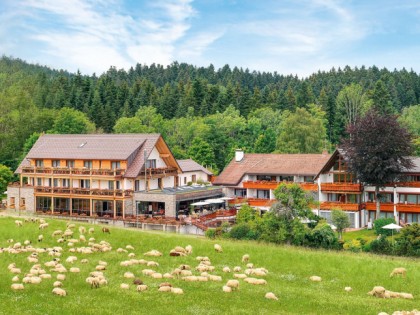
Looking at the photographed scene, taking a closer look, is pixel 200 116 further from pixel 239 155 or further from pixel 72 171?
pixel 72 171

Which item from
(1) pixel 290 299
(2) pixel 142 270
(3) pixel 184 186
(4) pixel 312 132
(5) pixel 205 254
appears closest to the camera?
(1) pixel 290 299

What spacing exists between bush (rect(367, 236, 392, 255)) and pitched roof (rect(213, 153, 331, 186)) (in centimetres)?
2068

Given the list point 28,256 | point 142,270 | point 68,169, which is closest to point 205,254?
point 142,270

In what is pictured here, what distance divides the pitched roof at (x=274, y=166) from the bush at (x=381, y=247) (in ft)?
67.8

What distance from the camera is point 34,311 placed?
23.4 m

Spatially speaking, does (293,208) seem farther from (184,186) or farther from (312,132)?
(312,132)

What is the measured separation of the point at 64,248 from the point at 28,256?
4.16m

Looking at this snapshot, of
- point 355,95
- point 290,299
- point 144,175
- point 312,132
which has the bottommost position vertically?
point 290,299

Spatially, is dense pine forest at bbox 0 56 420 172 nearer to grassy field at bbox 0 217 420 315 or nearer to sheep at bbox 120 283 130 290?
grassy field at bbox 0 217 420 315

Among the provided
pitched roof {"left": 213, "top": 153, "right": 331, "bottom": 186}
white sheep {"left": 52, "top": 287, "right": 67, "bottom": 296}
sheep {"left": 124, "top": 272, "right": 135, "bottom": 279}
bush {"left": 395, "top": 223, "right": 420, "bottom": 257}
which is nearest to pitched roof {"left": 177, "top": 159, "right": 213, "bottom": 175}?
pitched roof {"left": 213, "top": 153, "right": 331, "bottom": 186}

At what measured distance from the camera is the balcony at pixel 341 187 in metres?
62.3

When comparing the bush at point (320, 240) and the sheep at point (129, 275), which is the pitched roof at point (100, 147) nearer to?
the bush at point (320, 240)

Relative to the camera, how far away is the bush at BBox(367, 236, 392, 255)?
4580 cm

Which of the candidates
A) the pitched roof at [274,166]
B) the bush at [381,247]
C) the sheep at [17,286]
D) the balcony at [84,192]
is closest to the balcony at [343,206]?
the pitched roof at [274,166]
